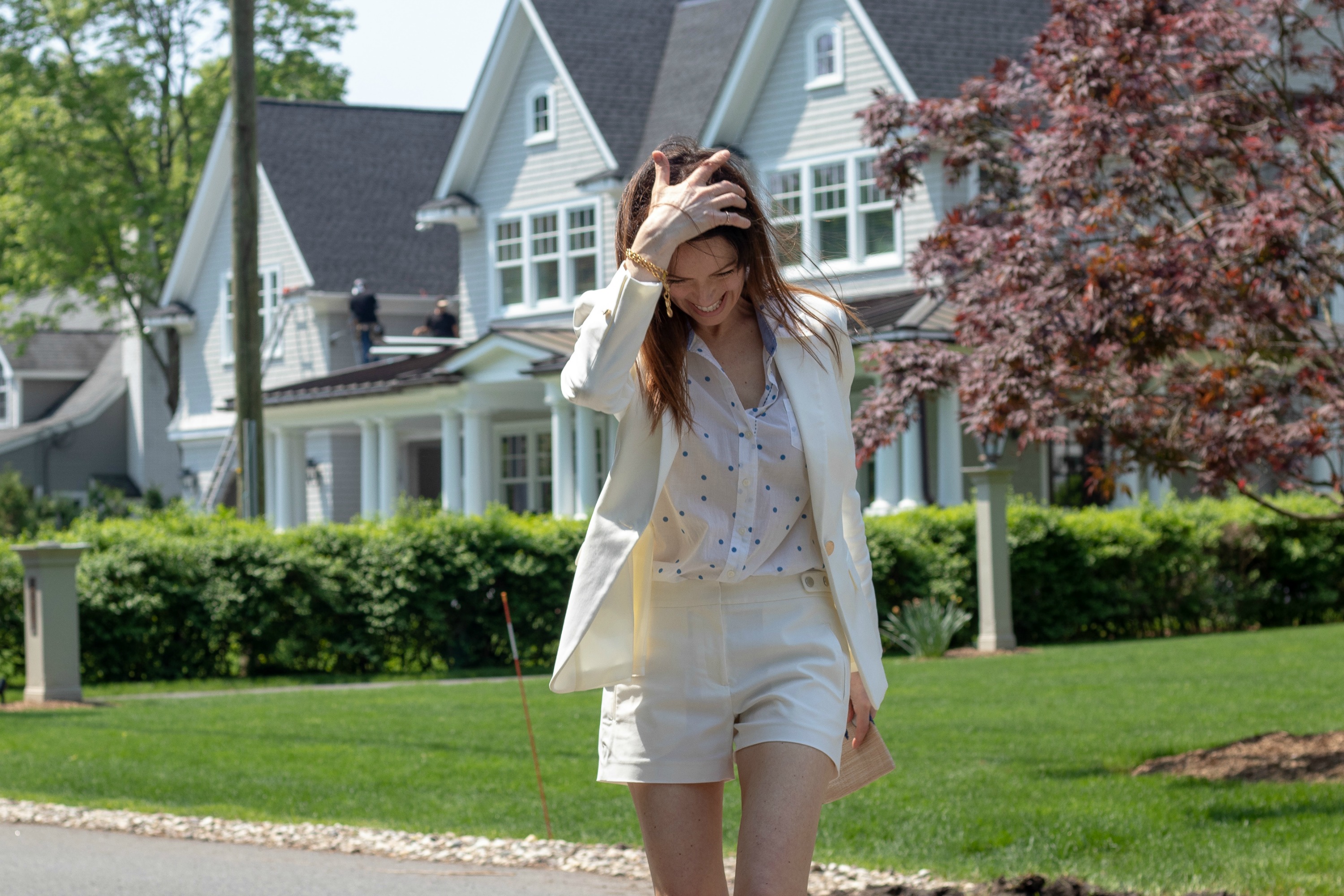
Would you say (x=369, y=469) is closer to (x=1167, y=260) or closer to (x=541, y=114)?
(x=541, y=114)

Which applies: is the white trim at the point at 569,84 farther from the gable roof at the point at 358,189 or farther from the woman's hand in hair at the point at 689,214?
the woman's hand in hair at the point at 689,214

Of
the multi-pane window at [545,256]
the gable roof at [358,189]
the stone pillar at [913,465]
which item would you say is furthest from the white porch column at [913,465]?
the gable roof at [358,189]

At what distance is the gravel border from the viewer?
21.2ft

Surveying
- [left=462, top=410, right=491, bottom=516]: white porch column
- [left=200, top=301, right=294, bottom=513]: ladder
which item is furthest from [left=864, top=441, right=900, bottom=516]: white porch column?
[left=200, top=301, right=294, bottom=513]: ladder

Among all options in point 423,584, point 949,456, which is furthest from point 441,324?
point 423,584

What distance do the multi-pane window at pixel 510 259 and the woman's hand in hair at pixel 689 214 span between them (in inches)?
1022

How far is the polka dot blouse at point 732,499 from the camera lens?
11.5ft

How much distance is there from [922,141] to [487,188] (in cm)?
2007

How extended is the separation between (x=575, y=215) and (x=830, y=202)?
5.34 metres

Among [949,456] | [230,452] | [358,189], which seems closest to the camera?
[949,456]

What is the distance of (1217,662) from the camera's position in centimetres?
1478

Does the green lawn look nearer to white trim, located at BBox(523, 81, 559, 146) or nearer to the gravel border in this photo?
the gravel border

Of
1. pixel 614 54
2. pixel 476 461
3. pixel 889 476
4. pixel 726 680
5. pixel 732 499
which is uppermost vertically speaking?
pixel 614 54

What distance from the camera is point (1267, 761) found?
869 centimetres
